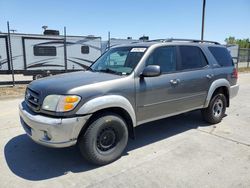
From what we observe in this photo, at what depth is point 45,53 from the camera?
1382cm

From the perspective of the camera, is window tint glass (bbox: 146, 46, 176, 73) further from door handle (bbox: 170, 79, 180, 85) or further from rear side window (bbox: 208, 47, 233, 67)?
rear side window (bbox: 208, 47, 233, 67)

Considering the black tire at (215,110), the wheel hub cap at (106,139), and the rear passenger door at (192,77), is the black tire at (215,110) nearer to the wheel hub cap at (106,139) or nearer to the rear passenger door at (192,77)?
the rear passenger door at (192,77)

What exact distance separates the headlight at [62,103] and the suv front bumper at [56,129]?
14 cm

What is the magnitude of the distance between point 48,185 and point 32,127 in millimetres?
840

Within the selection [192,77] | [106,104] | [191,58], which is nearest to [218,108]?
[192,77]

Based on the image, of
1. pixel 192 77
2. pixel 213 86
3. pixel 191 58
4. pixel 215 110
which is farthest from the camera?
pixel 215 110

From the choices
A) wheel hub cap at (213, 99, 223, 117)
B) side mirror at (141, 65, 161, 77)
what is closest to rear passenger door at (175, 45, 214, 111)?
wheel hub cap at (213, 99, 223, 117)

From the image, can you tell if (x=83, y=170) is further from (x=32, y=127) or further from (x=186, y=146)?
(x=186, y=146)

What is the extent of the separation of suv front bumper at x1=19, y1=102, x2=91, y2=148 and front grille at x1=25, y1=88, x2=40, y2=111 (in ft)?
0.50

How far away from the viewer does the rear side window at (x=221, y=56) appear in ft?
18.4

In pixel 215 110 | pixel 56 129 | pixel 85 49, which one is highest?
pixel 85 49

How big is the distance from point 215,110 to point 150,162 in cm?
274

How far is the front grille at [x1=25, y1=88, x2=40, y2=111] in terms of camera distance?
11.6ft

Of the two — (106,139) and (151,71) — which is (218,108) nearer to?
(151,71)
